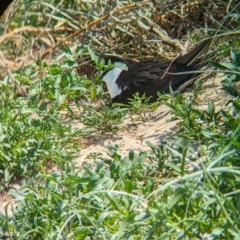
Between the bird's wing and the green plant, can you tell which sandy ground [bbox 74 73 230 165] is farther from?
the bird's wing

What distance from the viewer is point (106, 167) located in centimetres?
418

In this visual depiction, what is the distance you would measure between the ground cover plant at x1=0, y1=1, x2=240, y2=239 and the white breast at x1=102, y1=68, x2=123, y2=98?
89 mm

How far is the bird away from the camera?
5.63 metres

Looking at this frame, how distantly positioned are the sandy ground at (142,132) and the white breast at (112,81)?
0.45 metres

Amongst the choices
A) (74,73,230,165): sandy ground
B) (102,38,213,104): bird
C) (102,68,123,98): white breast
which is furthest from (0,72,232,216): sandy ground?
(102,68,123,98): white breast

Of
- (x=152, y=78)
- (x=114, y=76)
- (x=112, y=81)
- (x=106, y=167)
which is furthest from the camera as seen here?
(x=114, y=76)

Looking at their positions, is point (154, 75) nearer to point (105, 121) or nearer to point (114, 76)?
point (114, 76)


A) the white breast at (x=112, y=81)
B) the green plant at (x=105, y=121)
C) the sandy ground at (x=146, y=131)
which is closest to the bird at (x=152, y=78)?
the white breast at (x=112, y=81)

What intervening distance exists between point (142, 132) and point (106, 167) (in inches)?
35.9

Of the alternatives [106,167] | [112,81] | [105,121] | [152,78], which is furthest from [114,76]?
[106,167]

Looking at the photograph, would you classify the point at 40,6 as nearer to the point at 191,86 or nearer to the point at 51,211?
the point at 191,86

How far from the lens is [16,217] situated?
3893 mm

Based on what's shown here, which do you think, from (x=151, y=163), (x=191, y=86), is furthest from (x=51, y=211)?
(x=191, y=86)

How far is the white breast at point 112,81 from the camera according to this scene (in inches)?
223
